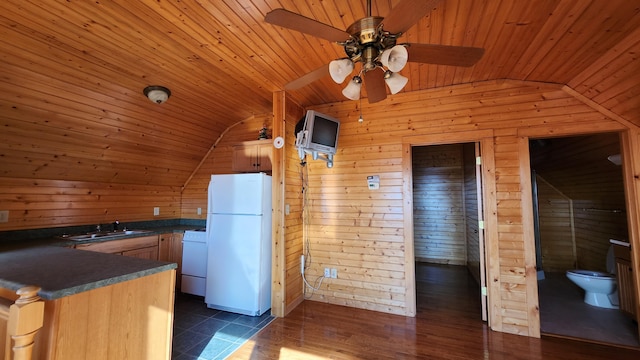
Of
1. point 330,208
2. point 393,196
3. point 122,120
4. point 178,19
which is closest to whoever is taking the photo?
point 178,19

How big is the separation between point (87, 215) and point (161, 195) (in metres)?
1.02

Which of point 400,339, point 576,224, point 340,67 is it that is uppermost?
point 340,67

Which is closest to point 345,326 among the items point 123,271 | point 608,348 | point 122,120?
point 123,271

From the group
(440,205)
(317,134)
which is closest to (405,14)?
(317,134)

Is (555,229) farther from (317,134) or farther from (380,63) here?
(380,63)

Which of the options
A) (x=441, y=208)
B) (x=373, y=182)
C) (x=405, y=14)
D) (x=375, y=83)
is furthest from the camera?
(x=441, y=208)

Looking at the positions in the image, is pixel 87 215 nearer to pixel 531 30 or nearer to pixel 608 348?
pixel 531 30

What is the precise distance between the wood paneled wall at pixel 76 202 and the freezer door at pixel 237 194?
1.48 m

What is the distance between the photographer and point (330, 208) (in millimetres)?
3559

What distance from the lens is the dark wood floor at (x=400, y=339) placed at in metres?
2.32

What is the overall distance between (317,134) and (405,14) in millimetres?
1772

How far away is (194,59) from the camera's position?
2.54 metres

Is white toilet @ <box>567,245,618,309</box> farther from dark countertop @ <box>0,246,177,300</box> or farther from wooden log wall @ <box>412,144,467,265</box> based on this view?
dark countertop @ <box>0,246,177,300</box>

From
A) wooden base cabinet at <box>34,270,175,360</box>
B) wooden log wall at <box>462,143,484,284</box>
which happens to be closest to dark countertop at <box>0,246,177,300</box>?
wooden base cabinet at <box>34,270,175,360</box>
